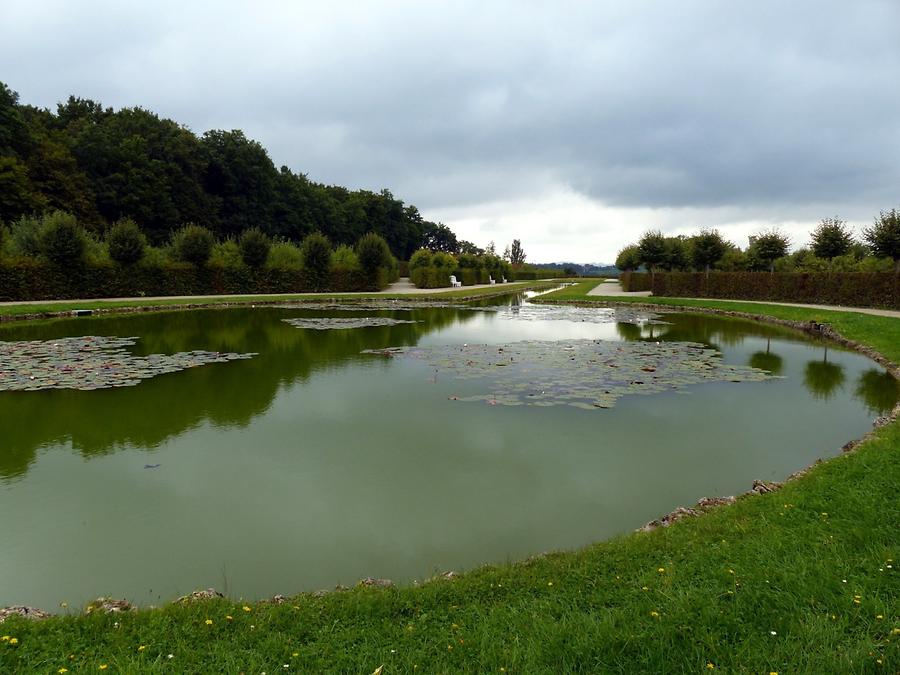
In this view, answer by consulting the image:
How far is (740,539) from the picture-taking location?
3.52m

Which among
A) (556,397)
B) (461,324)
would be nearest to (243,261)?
(461,324)

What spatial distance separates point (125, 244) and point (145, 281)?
2.10m

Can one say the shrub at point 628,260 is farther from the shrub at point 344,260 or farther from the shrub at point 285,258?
the shrub at point 285,258

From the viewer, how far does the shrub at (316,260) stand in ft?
120

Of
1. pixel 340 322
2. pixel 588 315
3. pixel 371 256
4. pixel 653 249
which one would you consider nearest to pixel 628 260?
pixel 653 249

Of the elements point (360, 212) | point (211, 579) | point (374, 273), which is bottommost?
point (211, 579)

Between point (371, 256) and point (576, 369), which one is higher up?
point (371, 256)

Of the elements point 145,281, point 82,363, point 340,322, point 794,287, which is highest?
point 145,281

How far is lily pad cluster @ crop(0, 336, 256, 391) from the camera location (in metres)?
8.64

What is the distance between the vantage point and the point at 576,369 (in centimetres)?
994

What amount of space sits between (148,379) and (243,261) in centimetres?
2663

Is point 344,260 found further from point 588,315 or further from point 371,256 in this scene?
point 588,315

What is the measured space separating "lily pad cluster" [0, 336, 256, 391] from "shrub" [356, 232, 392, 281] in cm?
2665

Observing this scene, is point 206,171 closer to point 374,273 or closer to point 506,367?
point 374,273
